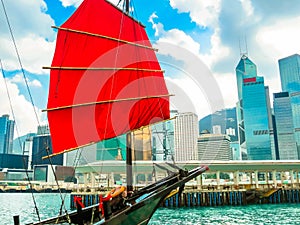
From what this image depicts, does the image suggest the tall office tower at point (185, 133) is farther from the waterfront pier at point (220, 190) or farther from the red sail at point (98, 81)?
the red sail at point (98, 81)

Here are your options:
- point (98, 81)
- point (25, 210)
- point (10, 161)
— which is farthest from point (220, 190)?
point (10, 161)

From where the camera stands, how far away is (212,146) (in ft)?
207

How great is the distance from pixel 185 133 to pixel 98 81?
22269 mm

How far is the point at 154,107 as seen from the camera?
13.5 metres

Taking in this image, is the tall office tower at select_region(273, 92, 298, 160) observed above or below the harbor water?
above

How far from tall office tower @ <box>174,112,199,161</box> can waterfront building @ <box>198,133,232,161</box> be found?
14.6ft

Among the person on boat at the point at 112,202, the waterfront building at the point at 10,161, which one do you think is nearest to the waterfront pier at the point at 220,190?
the person on boat at the point at 112,202

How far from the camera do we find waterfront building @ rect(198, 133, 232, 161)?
5126 centimetres

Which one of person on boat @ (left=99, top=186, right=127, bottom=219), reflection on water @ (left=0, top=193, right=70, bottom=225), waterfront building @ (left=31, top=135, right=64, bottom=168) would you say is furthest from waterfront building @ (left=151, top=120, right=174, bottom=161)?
reflection on water @ (left=0, top=193, right=70, bottom=225)

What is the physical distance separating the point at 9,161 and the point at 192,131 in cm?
10814

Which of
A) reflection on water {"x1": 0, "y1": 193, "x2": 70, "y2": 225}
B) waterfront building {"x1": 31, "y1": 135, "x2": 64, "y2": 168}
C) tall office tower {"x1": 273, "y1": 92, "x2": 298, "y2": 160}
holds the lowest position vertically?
reflection on water {"x1": 0, "y1": 193, "x2": 70, "y2": 225}

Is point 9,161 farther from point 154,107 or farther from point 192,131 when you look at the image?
point 154,107

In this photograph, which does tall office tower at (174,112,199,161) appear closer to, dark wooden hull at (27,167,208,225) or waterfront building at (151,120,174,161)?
waterfront building at (151,120,174,161)

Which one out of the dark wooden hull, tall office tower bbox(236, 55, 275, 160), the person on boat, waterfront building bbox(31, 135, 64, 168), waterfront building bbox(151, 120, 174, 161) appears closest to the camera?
the person on boat
